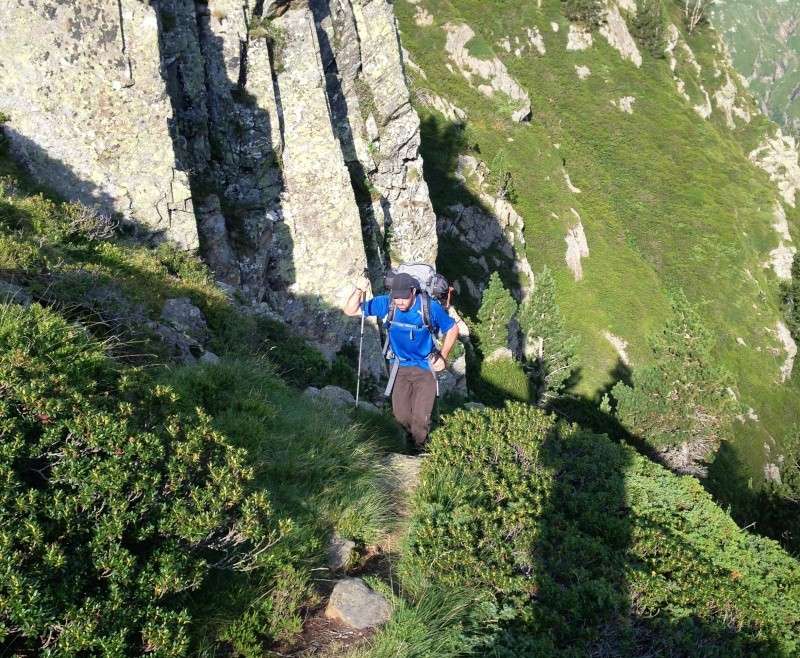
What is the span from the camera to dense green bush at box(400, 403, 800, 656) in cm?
559

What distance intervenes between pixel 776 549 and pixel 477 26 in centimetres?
8549

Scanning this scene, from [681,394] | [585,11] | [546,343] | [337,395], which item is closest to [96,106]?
[337,395]

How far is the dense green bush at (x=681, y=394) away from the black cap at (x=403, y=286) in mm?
28984

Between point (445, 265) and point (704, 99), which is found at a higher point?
point (704, 99)

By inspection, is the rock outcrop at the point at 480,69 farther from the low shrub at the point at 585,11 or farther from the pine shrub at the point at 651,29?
the pine shrub at the point at 651,29

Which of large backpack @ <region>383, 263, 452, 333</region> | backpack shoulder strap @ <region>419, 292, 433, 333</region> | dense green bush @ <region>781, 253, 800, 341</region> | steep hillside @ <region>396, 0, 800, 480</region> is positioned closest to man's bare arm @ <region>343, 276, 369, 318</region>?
large backpack @ <region>383, 263, 452, 333</region>

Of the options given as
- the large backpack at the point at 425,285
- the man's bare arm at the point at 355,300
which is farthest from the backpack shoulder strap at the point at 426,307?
the man's bare arm at the point at 355,300

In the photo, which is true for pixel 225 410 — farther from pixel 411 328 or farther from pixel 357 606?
pixel 411 328

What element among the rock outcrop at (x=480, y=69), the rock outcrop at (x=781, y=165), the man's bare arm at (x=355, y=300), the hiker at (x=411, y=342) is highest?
the rock outcrop at (x=480, y=69)

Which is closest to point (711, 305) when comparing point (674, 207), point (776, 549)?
point (674, 207)

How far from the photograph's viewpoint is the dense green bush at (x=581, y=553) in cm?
559

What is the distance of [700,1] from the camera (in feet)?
380

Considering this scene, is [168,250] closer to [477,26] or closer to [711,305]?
[711,305]

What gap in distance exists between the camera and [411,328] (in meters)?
8.55
